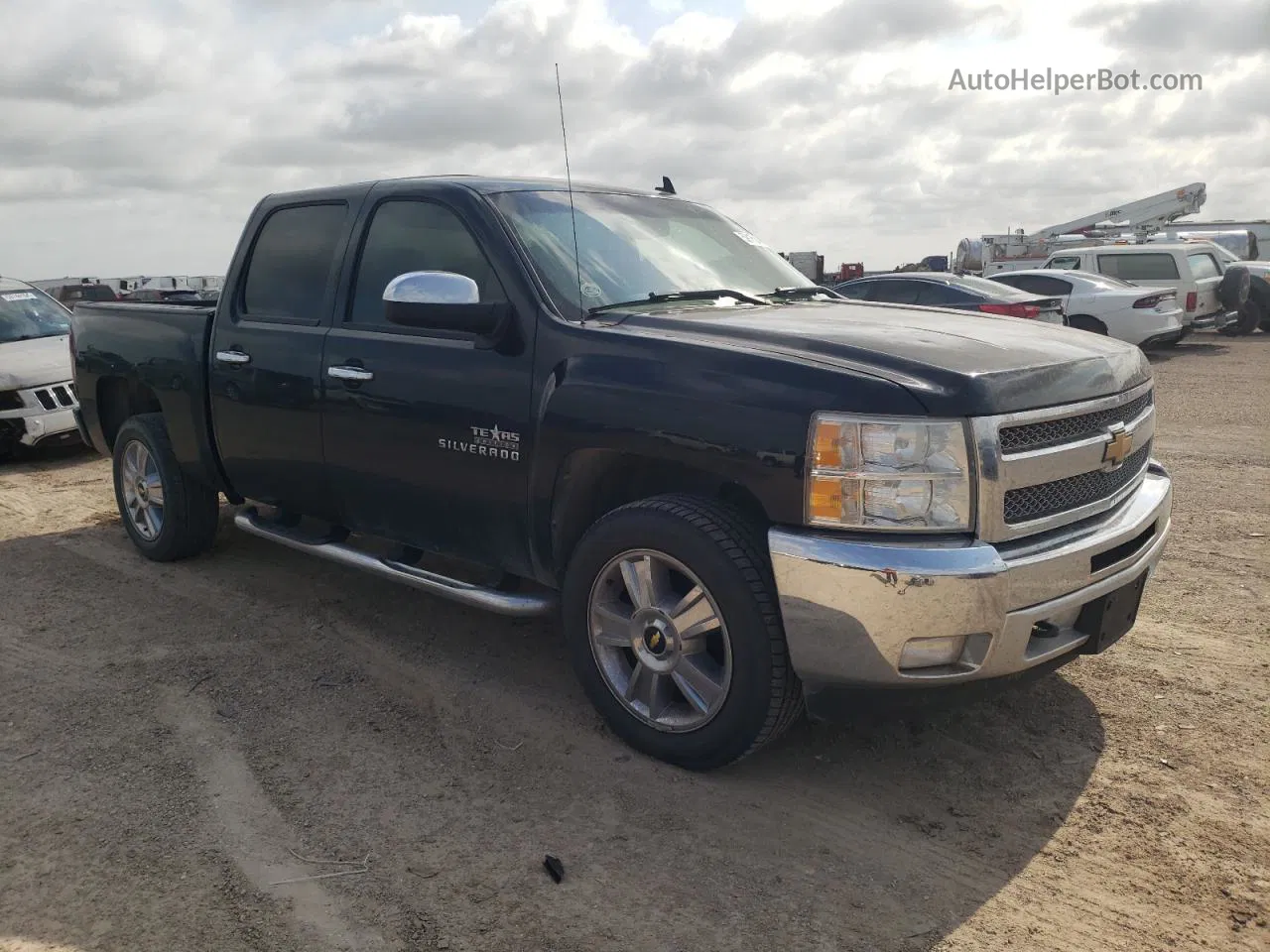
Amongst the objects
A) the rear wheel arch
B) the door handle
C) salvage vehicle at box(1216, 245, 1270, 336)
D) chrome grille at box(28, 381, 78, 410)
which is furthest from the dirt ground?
salvage vehicle at box(1216, 245, 1270, 336)

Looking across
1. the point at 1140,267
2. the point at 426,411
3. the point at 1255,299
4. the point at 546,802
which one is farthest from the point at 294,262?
the point at 1255,299

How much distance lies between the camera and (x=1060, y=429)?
10.7 feet

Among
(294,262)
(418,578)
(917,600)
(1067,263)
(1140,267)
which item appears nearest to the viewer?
(917,600)

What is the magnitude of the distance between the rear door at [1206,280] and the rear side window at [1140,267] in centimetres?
34

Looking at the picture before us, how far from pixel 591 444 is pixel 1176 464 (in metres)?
6.41

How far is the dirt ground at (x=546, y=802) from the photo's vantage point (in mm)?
2736

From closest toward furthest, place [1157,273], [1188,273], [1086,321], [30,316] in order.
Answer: [30,316]
[1086,321]
[1188,273]
[1157,273]

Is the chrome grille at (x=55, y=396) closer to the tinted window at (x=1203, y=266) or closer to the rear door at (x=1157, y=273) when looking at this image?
the rear door at (x=1157, y=273)

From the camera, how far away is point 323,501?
4684mm

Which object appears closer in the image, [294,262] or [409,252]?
[409,252]

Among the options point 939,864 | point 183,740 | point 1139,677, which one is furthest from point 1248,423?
point 183,740

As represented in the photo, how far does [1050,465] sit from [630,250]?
5.97 ft

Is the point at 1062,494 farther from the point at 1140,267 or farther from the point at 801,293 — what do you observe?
the point at 1140,267

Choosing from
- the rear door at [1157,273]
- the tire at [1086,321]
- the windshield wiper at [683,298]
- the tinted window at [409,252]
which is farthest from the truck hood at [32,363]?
the rear door at [1157,273]
